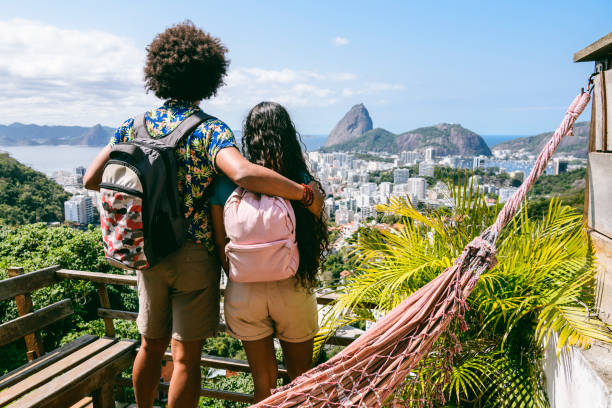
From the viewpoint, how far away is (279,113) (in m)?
1.35

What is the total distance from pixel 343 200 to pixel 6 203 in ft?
113

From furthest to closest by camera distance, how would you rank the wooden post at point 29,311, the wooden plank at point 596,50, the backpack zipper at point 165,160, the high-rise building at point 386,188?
the high-rise building at point 386,188 < the wooden post at point 29,311 < the backpack zipper at point 165,160 < the wooden plank at point 596,50

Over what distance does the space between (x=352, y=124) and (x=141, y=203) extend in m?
149

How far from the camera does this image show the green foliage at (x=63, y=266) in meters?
8.16

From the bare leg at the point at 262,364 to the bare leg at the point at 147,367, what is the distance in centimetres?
34

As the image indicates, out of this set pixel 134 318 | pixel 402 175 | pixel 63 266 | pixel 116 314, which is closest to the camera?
pixel 134 318

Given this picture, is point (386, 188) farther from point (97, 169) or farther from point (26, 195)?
point (97, 169)

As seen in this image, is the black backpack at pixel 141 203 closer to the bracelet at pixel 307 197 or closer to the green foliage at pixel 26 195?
the bracelet at pixel 307 197

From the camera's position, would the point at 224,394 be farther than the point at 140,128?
Yes

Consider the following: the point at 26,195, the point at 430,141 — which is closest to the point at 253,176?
the point at 26,195

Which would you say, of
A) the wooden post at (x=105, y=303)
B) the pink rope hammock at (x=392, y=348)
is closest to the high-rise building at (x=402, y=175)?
the wooden post at (x=105, y=303)

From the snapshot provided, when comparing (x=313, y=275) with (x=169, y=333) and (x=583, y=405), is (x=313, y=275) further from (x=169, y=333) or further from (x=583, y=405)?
(x=583, y=405)

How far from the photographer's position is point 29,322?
186cm

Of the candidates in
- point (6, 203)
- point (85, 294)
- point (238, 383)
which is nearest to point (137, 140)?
point (238, 383)
